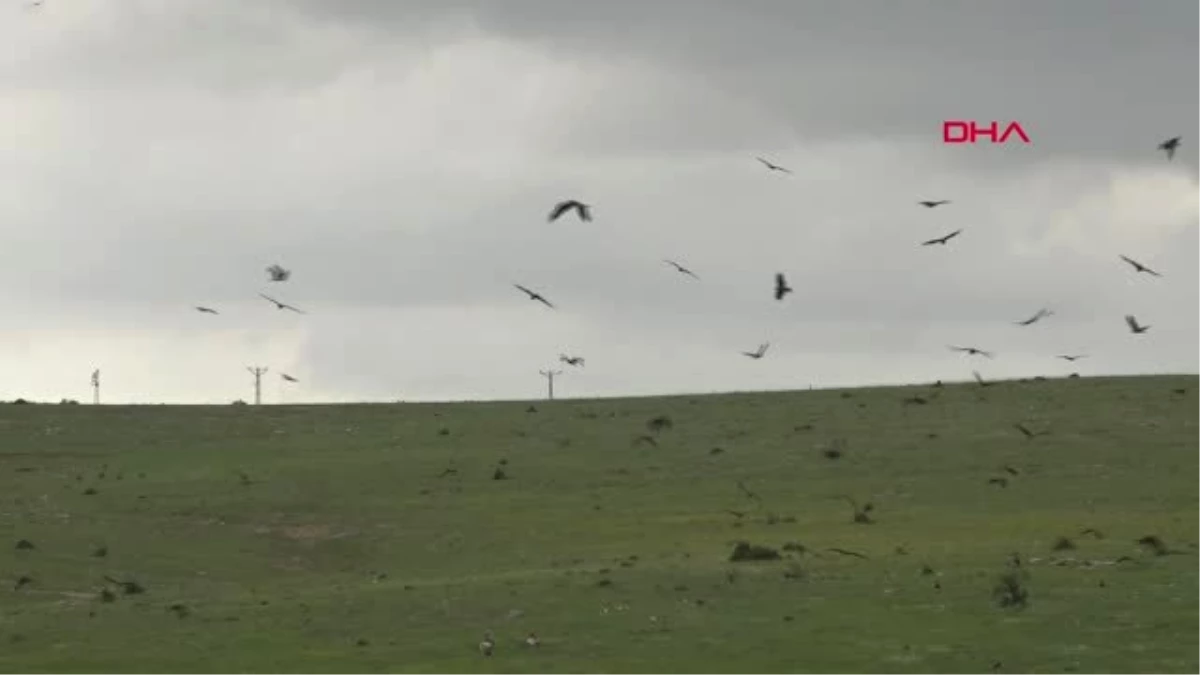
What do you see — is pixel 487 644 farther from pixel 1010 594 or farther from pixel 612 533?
pixel 612 533

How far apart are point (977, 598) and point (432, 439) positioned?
126ft

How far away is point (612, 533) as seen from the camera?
177 ft

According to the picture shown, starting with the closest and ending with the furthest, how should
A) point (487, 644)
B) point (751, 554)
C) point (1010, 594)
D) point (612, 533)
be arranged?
point (487, 644)
point (1010, 594)
point (751, 554)
point (612, 533)

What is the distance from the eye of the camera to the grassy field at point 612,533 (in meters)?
34.9

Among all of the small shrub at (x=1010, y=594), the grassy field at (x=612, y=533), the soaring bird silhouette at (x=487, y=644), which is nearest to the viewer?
the soaring bird silhouette at (x=487, y=644)

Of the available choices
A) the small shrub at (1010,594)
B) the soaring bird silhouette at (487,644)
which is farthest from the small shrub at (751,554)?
the soaring bird silhouette at (487,644)

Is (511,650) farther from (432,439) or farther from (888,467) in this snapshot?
(432,439)

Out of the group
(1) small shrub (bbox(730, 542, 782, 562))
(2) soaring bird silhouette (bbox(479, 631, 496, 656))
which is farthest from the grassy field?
(1) small shrub (bbox(730, 542, 782, 562))

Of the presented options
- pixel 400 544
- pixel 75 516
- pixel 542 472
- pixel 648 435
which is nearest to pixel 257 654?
pixel 400 544

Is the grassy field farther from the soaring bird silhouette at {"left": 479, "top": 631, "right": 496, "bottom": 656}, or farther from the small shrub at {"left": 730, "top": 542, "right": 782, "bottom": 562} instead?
the small shrub at {"left": 730, "top": 542, "right": 782, "bottom": 562}

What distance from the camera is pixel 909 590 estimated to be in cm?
3912

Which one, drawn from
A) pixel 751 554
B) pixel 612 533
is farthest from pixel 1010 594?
pixel 612 533

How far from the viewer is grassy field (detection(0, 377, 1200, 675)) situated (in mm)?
34938

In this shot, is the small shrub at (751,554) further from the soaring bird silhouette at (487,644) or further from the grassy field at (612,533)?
the soaring bird silhouette at (487,644)
